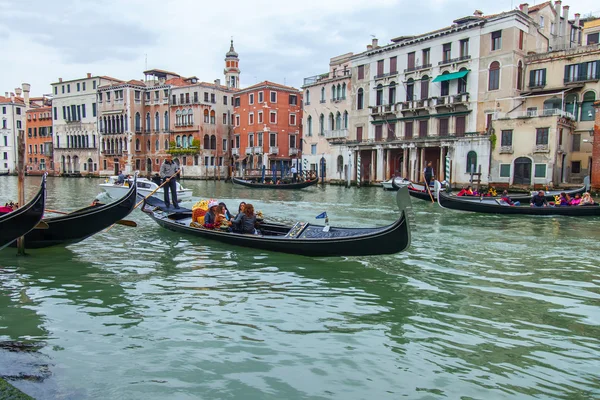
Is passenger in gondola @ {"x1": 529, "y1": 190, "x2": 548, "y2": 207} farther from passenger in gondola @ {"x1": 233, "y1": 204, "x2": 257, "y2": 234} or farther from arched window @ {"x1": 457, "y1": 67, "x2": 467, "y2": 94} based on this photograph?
arched window @ {"x1": 457, "y1": 67, "x2": 467, "y2": 94}

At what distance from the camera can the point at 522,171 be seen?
21203mm

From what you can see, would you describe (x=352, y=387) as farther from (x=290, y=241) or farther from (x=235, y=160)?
(x=235, y=160)

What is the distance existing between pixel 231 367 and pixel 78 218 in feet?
15.8

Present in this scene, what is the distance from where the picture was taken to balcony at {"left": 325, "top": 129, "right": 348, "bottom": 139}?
29.8 meters

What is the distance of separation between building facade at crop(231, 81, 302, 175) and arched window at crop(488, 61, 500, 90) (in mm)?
14996

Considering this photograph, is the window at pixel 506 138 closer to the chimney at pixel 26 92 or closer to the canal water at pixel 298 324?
the canal water at pixel 298 324

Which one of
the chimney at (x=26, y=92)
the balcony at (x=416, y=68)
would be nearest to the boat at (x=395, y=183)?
the balcony at (x=416, y=68)

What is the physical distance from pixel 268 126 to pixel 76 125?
71.2 ft

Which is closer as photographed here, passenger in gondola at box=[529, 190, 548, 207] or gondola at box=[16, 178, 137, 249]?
gondola at box=[16, 178, 137, 249]

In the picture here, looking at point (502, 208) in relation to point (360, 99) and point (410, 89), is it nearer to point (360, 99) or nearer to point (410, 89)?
point (410, 89)

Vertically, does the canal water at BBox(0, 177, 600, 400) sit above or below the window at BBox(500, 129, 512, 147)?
below

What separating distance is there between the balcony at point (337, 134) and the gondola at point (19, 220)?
83.4 ft

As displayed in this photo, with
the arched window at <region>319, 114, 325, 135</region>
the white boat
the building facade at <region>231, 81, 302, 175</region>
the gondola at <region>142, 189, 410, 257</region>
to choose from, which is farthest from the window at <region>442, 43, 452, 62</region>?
the gondola at <region>142, 189, 410, 257</region>

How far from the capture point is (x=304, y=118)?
106 feet
